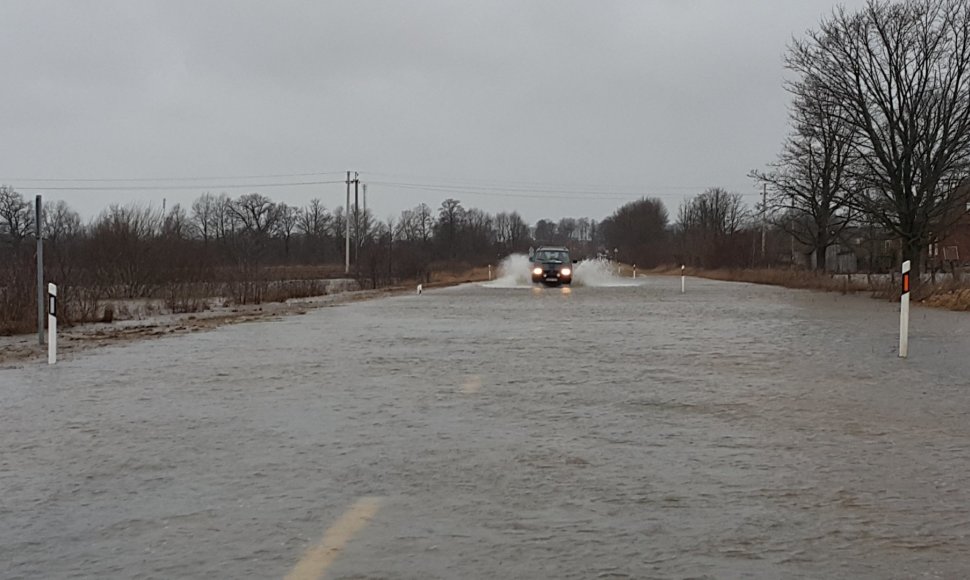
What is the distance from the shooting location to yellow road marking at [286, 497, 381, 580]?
4.10m

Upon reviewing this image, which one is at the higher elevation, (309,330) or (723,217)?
(723,217)

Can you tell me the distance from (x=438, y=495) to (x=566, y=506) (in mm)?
839

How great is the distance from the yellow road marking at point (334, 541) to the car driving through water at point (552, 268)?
38.1 metres

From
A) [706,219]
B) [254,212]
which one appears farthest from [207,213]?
[706,219]

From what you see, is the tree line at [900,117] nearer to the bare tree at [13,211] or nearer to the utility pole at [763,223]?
the utility pole at [763,223]

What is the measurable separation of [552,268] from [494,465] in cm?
3711

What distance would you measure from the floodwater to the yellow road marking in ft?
0.19

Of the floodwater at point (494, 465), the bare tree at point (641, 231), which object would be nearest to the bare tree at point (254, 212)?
the bare tree at point (641, 231)

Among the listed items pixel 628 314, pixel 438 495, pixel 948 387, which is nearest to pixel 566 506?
pixel 438 495

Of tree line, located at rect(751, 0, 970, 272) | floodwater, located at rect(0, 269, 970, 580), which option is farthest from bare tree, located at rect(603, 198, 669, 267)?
floodwater, located at rect(0, 269, 970, 580)

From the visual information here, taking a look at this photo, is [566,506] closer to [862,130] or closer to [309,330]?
[309,330]

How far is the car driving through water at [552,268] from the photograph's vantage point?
1702 inches

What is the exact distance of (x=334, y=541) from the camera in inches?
179

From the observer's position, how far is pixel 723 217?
4609 inches
